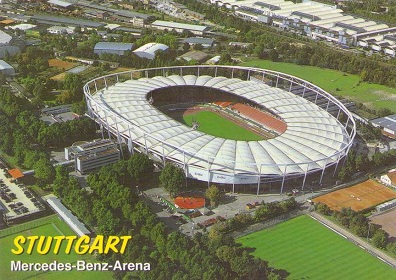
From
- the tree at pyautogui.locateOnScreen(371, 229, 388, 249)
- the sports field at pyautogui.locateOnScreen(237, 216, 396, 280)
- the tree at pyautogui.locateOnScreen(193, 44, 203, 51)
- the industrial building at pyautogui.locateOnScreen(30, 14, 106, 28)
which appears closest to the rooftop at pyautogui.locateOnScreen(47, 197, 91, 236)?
the sports field at pyautogui.locateOnScreen(237, 216, 396, 280)

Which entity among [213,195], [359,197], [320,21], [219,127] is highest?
[320,21]

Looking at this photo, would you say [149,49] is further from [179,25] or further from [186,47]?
[179,25]

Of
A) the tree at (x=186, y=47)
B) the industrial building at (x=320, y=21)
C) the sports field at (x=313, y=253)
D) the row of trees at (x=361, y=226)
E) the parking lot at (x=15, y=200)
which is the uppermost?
the industrial building at (x=320, y=21)

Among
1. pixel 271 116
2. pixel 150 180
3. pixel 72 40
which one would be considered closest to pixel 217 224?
pixel 150 180

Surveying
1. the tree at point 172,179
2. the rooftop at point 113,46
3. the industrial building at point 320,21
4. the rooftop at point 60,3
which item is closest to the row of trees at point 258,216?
the tree at point 172,179

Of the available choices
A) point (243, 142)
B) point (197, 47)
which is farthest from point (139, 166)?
point (197, 47)

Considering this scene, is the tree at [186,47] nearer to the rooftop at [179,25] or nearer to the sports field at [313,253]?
the rooftop at [179,25]

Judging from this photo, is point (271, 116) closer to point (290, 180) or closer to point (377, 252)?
point (290, 180)
